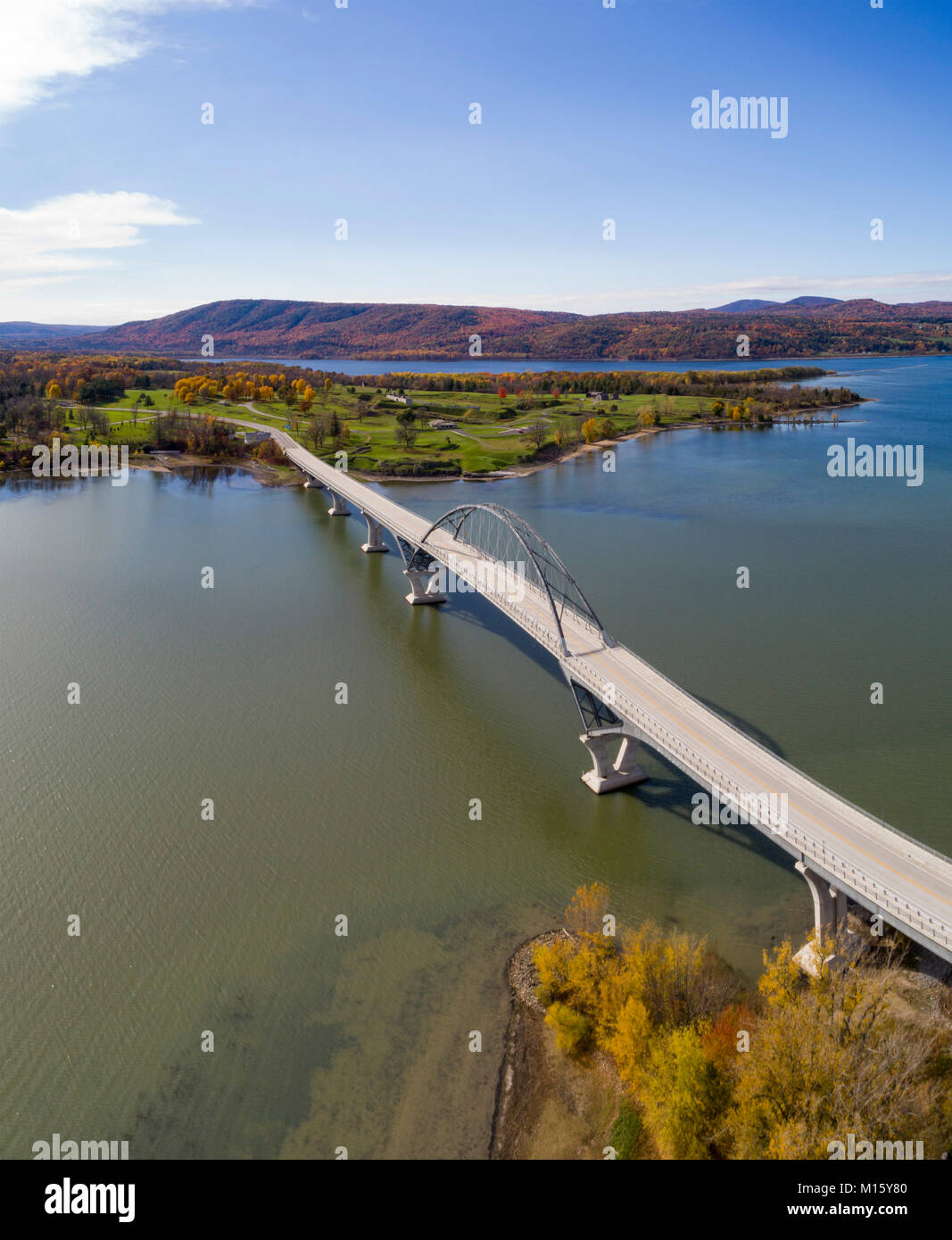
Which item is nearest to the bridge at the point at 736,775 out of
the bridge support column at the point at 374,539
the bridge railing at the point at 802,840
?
the bridge railing at the point at 802,840

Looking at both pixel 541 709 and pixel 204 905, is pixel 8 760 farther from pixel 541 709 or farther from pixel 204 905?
pixel 541 709

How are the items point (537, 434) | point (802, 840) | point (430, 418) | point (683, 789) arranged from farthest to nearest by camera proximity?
point (430, 418)
point (537, 434)
point (683, 789)
point (802, 840)

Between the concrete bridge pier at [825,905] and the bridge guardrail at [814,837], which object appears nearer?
the bridge guardrail at [814,837]

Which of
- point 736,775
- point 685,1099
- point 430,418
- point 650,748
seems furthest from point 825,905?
point 430,418

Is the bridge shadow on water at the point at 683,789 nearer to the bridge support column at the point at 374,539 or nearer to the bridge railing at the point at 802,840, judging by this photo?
the bridge railing at the point at 802,840

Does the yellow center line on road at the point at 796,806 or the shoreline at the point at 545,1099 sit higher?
the yellow center line on road at the point at 796,806

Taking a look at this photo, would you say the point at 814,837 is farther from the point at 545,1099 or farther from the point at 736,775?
the point at 545,1099
